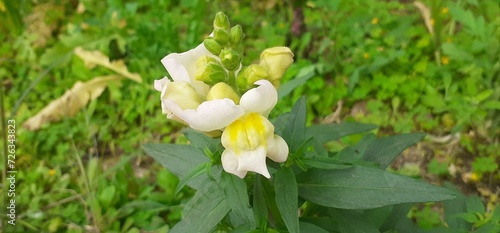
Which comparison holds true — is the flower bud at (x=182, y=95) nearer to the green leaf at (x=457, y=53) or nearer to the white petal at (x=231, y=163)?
the white petal at (x=231, y=163)

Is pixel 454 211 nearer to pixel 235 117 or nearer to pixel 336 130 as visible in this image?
pixel 336 130

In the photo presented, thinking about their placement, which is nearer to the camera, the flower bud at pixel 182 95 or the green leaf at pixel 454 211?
the flower bud at pixel 182 95

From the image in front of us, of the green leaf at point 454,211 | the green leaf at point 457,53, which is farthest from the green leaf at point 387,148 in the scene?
the green leaf at point 457,53

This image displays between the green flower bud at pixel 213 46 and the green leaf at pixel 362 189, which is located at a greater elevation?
the green flower bud at pixel 213 46

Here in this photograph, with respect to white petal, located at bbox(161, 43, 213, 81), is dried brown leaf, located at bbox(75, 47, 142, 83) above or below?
below

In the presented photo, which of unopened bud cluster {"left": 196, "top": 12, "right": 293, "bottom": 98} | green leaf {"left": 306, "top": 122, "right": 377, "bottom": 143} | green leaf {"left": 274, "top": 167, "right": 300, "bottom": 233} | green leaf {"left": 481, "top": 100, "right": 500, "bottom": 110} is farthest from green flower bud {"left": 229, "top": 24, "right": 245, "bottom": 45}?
green leaf {"left": 481, "top": 100, "right": 500, "bottom": 110}

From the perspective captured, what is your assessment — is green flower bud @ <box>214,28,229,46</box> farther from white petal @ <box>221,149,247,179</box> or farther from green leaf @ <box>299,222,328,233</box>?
green leaf @ <box>299,222,328,233</box>

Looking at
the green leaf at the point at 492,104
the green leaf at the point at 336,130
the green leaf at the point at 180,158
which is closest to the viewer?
the green leaf at the point at 180,158

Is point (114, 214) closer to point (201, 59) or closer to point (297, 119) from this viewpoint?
point (297, 119)
